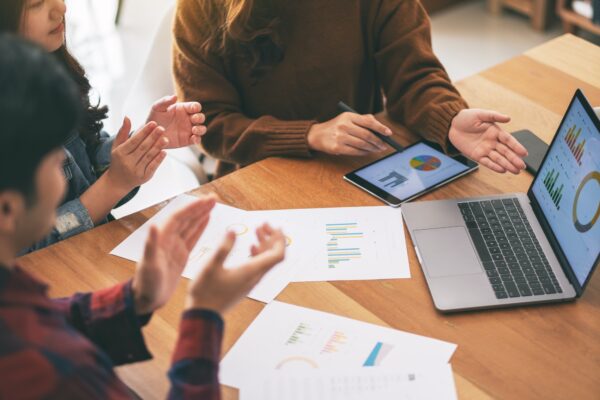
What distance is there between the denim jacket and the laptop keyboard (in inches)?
29.3

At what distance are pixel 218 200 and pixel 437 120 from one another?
50 cm

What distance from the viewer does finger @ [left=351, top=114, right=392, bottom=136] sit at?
1.46 m

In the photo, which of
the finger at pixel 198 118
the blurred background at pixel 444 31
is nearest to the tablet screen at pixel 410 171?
the finger at pixel 198 118

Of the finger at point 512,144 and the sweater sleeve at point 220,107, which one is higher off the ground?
the finger at point 512,144

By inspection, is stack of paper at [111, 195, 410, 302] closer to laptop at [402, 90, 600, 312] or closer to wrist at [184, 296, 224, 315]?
laptop at [402, 90, 600, 312]

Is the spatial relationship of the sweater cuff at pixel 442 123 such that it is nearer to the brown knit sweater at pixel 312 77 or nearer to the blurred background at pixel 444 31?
the brown knit sweater at pixel 312 77

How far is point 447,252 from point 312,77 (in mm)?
615

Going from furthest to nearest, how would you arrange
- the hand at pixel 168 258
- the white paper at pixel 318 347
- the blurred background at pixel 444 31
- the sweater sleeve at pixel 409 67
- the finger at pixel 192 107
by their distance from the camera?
the blurred background at pixel 444 31 → the sweater sleeve at pixel 409 67 → the finger at pixel 192 107 → the white paper at pixel 318 347 → the hand at pixel 168 258

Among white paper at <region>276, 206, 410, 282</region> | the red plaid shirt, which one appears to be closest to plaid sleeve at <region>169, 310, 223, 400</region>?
the red plaid shirt

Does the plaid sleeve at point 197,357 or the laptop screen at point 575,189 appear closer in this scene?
the plaid sleeve at point 197,357

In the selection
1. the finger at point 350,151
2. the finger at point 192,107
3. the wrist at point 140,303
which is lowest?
the wrist at point 140,303

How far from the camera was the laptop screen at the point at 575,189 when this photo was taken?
1.12 metres

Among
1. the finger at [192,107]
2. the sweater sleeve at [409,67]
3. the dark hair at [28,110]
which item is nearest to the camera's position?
the dark hair at [28,110]

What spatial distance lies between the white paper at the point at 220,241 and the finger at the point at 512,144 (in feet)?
1.64
